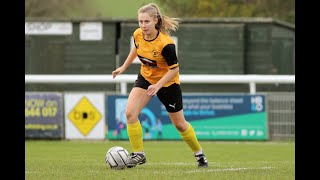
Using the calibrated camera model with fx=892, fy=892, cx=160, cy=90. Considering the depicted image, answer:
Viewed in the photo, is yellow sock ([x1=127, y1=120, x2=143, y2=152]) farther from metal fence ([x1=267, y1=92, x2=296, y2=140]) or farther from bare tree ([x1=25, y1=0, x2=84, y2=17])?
bare tree ([x1=25, y1=0, x2=84, y2=17])

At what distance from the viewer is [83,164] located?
37.0ft

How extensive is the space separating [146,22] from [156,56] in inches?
16.7

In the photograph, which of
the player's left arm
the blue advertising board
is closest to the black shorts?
the player's left arm

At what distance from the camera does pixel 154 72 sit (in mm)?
10438

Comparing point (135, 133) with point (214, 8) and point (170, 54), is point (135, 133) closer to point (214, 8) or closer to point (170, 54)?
point (170, 54)

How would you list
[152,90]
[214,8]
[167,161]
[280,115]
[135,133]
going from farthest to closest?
[214,8], [280,115], [167,161], [135,133], [152,90]

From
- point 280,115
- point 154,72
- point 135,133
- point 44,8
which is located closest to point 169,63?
point 154,72

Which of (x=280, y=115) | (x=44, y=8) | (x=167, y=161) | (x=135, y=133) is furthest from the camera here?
(x=44, y=8)

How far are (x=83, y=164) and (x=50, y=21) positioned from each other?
38.8 ft

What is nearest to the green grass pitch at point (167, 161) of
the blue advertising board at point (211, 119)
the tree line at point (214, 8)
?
the blue advertising board at point (211, 119)

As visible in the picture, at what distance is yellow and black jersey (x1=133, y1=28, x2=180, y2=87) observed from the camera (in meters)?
10.1

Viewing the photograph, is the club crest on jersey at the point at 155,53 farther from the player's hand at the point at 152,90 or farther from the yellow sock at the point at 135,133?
the yellow sock at the point at 135,133

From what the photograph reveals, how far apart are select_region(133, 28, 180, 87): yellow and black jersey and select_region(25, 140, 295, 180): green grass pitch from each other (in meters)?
1.09
